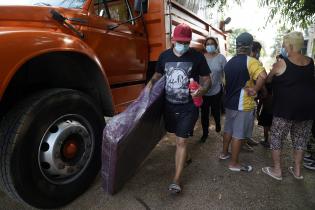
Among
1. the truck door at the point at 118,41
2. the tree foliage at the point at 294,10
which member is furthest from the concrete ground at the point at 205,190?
the tree foliage at the point at 294,10

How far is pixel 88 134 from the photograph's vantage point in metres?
2.83

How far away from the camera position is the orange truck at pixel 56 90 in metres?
2.27

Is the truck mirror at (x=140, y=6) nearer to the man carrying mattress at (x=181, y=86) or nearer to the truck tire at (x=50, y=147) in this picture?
the man carrying mattress at (x=181, y=86)

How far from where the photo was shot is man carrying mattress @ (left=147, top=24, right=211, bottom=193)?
2865 mm

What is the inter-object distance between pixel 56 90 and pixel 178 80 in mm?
1139

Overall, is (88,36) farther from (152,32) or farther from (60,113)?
(152,32)

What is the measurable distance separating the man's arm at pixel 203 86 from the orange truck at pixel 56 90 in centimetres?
95

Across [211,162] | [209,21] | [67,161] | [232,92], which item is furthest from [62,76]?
[209,21]

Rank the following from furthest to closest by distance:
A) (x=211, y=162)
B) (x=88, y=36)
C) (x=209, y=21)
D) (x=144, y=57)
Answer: (x=209, y=21) < (x=144, y=57) < (x=211, y=162) < (x=88, y=36)

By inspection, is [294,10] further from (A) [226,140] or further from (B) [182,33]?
(B) [182,33]

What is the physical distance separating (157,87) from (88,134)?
823mm

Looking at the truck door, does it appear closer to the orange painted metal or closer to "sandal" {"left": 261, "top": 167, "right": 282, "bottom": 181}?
the orange painted metal

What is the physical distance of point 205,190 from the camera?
9.98 ft

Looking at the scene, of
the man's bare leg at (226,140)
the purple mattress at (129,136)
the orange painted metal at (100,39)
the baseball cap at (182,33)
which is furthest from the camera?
the man's bare leg at (226,140)
